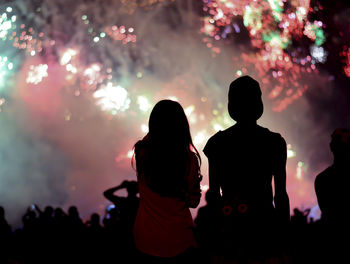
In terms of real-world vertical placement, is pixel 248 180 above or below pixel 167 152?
below

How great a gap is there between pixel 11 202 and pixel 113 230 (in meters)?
10.3

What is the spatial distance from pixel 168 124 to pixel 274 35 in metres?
13.4

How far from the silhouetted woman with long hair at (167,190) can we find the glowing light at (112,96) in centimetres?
1312

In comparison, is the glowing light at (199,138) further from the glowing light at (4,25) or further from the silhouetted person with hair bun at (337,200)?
the silhouetted person with hair bun at (337,200)

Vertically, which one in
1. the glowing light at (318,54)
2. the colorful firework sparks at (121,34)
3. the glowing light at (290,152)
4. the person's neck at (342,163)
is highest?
the colorful firework sparks at (121,34)

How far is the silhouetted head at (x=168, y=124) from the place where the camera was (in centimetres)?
232

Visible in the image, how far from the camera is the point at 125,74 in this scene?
1545 centimetres

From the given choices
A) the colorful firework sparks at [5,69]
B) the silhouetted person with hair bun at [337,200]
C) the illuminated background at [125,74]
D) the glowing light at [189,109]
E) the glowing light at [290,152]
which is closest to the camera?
the silhouetted person with hair bun at [337,200]

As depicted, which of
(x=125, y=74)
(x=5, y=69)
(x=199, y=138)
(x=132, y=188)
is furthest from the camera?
(x=125, y=74)

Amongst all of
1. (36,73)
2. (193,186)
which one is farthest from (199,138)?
(193,186)

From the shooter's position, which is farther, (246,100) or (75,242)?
(75,242)

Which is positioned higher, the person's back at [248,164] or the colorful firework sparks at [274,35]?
the colorful firework sparks at [274,35]

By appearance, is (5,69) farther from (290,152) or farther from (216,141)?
(216,141)

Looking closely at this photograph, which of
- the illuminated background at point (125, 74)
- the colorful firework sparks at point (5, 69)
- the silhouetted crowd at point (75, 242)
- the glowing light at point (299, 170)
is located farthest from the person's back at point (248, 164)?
the glowing light at point (299, 170)
